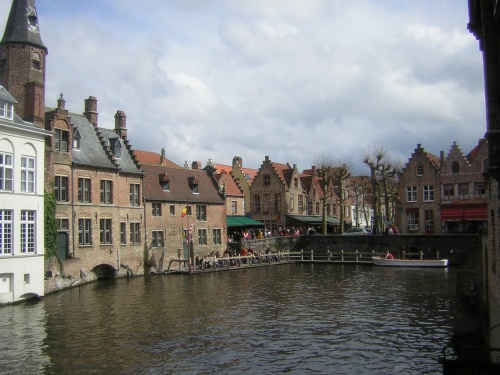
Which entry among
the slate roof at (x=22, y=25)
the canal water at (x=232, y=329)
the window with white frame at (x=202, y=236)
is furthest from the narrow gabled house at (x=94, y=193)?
the window with white frame at (x=202, y=236)

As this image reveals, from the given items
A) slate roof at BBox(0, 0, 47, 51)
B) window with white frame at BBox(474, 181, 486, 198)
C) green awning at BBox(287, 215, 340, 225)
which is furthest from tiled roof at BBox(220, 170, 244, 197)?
slate roof at BBox(0, 0, 47, 51)

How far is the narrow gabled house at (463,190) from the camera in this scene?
167 feet

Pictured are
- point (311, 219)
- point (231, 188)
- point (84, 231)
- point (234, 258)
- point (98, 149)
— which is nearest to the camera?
point (84, 231)

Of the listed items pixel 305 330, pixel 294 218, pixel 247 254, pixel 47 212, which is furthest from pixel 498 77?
pixel 294 218

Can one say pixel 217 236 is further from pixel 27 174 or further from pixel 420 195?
pixel 27 174

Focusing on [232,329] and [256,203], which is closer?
[232,329]

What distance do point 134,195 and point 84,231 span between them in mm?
6007

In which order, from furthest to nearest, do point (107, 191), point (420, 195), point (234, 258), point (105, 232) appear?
1. point (420, 195)
2. point (234, 258)
3. point (107, 191)
4. point (105, 232)

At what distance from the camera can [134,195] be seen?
4100 cm

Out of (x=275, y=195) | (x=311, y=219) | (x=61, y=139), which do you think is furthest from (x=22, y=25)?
(x=311, y=219)

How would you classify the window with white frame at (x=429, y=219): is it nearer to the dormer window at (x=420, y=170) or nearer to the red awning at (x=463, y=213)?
the red awning at (x=463, y=213)

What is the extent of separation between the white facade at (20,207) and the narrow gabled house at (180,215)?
13.5m

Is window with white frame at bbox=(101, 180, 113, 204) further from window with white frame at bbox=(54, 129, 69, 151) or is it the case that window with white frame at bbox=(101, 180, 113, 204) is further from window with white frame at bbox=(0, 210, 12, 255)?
window with white frame at bbox=(0, 210, 12, 255)

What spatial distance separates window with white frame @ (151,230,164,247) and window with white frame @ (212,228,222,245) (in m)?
6.50
